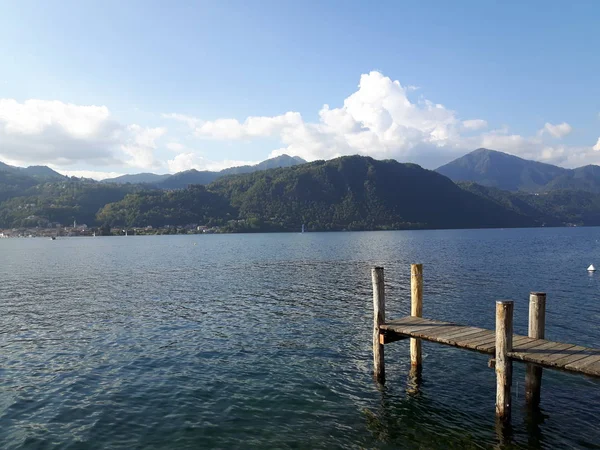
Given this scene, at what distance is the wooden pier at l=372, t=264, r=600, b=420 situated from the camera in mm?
13344

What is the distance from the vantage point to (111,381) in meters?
18.8

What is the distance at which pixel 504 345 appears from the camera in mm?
13781

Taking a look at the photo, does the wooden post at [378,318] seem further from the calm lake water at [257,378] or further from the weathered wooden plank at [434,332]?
the weathered wooden plank at [434,332]

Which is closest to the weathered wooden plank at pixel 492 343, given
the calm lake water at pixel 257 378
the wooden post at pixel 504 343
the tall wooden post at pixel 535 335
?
the wooden post at pixel 504 343

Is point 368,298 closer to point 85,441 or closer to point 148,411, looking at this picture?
point 148,411

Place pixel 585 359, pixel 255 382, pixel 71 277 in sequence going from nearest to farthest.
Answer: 1. pixel 585 359
2. pixel 255 382
3. pixel 71 277

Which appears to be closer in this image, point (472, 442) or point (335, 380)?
point (472, 442)

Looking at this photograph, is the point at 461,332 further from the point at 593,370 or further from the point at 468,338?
the point at 593,370

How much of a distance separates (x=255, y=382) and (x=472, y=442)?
927 centimetres

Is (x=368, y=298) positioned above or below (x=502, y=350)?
below

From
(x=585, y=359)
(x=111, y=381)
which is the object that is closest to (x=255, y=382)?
(x=111, y=381)

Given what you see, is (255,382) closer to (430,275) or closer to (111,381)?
(111,381)

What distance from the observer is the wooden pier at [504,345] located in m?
13.3

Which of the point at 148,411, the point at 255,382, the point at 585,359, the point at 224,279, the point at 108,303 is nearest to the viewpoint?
the point at 585,359
